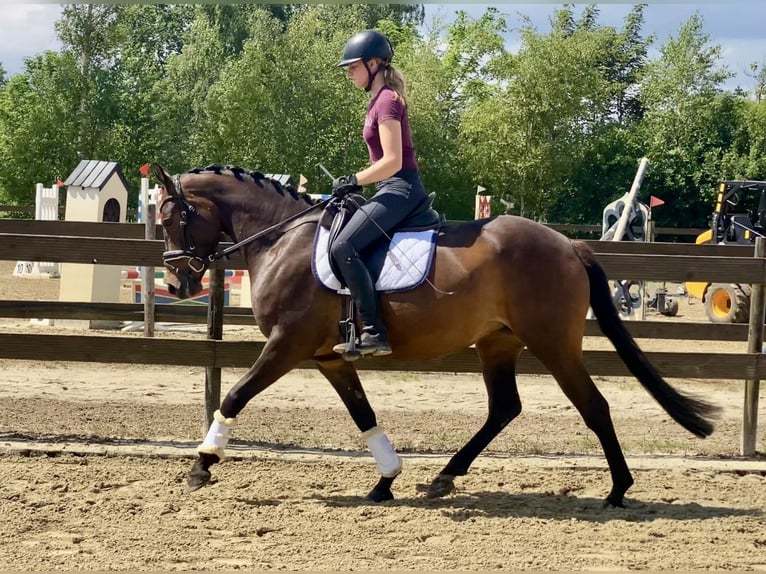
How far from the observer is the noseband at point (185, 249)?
230 inches

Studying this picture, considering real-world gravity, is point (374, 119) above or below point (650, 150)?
below

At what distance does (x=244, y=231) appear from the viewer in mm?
5969

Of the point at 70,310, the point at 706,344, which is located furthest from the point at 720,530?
the point at 706,344

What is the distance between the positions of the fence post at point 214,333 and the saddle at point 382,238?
1.56 m

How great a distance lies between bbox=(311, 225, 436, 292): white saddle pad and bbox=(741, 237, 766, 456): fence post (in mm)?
3028

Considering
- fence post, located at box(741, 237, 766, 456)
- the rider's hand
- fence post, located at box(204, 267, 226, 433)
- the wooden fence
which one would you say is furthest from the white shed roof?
fence post, located at box(741, 237, 766, 456)

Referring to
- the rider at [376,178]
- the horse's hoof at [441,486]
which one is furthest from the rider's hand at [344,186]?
the horse's hoof at [441,486]

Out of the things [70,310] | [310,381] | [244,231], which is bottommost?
[310,381]

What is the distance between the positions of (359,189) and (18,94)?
35.0 meters

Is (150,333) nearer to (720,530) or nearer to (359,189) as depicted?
(359,189)

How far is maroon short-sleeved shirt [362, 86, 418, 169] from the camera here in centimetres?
540

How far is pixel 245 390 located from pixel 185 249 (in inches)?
39.1

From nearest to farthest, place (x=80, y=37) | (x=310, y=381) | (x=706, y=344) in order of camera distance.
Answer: (x=310, y=381) < (x=706, y=344) < (x=80, y=37)

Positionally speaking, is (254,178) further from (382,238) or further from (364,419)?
(364,419)
